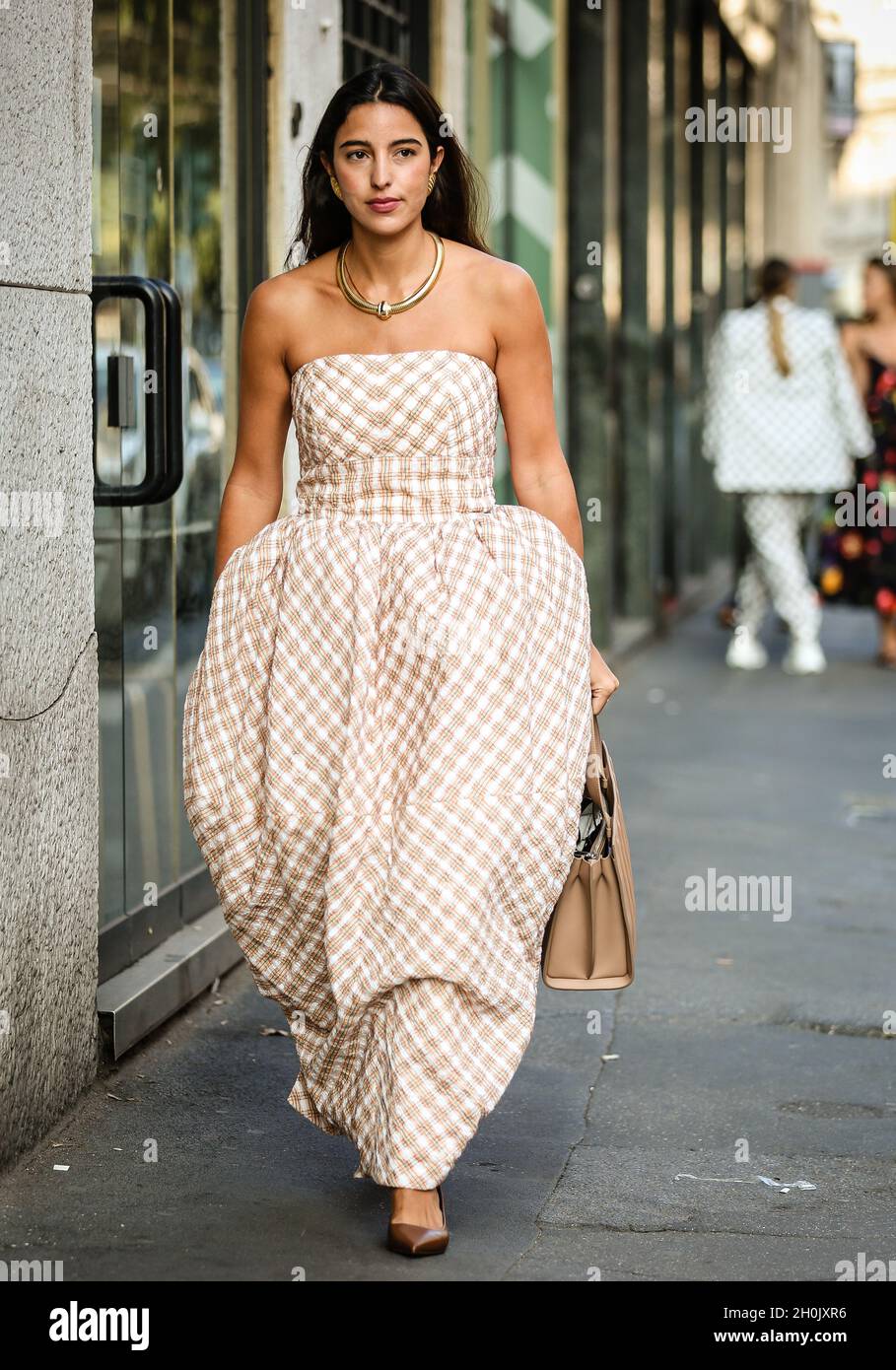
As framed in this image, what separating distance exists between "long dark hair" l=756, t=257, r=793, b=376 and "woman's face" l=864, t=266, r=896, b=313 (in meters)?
0.41

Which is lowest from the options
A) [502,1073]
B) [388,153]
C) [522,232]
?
[502,1073]

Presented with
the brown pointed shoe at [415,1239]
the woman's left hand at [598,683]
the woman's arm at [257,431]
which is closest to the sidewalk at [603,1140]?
the brown pointed shoe at [415,1239]

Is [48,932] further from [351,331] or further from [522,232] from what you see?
[522,232]

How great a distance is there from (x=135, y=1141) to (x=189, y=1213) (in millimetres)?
398

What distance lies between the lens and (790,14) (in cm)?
2359

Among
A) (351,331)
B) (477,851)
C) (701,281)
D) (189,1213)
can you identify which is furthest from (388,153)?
(701,281)

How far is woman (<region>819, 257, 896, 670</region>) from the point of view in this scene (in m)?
11.0

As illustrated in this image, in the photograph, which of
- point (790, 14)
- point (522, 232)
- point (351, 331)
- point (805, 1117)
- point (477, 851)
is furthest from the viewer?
point (790, 14)

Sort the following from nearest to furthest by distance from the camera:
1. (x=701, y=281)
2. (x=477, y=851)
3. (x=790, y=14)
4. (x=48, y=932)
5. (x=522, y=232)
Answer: (x=477, y=851) < (x=48, y=932) < (x=522, y=232) < (x=701, y=281) < (x=790, y=14)

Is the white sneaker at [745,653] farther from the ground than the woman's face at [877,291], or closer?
closer

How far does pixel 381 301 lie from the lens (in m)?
3.61

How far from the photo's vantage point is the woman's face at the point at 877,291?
10875mm

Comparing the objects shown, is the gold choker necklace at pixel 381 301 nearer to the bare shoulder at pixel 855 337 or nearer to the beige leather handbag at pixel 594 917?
the beige leather handbag at pixel 594 917

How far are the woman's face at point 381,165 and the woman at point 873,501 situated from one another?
7737 mm
